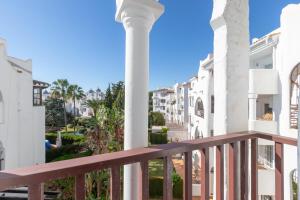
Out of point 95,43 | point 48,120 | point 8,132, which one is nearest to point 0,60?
point 8,132

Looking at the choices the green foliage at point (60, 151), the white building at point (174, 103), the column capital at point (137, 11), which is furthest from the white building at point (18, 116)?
the white building at point (174, 103)

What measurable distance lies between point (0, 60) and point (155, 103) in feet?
155

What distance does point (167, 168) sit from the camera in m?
1.42

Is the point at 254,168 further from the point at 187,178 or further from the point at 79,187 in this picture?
the point at 79,187

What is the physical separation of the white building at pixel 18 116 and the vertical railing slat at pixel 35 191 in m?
11.6

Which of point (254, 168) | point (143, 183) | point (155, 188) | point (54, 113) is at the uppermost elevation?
point (143, 183)

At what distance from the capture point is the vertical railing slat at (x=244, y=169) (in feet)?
6.45

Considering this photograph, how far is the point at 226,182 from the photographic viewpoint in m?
2.00

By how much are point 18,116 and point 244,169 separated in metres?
12.8

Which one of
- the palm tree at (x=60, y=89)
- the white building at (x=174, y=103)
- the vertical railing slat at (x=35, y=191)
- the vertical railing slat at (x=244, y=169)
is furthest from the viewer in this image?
the palm tree at (x=60, y=89)

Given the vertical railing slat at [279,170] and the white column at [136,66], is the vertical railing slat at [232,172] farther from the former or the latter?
the white column at [136,66]

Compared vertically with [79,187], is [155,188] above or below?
below

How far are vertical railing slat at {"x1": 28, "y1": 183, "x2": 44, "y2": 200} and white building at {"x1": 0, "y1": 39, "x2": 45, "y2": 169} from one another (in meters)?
11.6

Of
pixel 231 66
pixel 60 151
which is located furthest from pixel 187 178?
pixel 60 151
